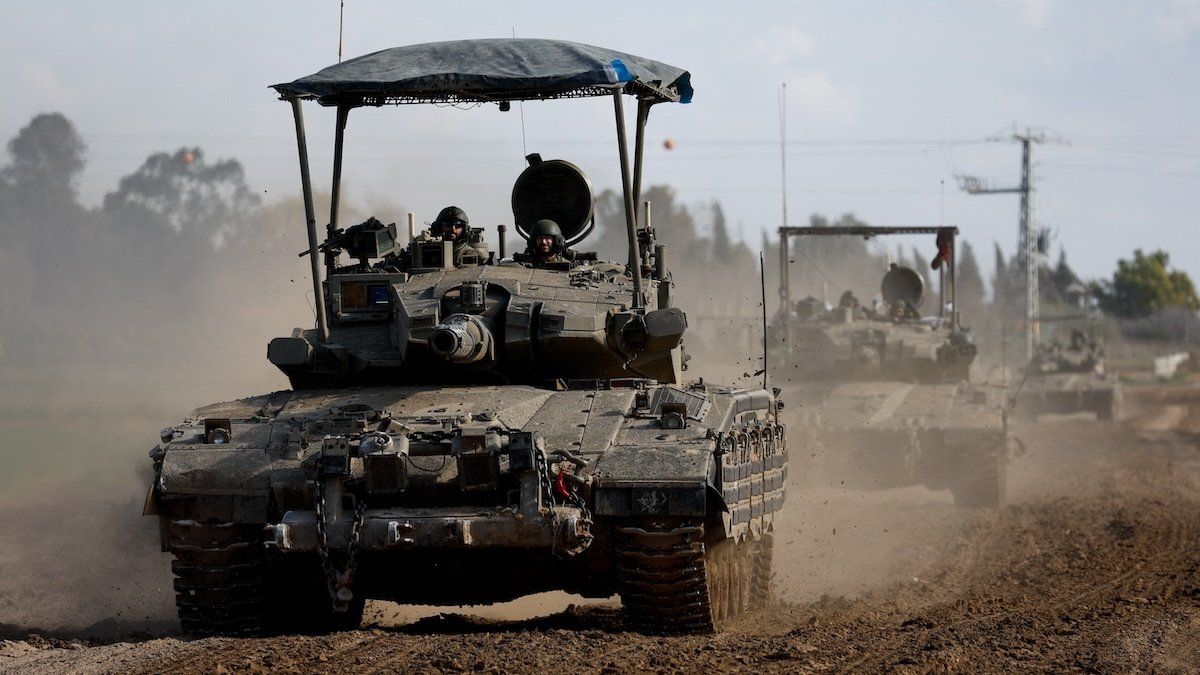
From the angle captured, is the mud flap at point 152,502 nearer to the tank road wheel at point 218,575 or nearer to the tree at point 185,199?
the tank road wheel at point 218,575

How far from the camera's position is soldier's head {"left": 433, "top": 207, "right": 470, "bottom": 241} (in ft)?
54.5

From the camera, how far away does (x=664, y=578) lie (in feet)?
41.4

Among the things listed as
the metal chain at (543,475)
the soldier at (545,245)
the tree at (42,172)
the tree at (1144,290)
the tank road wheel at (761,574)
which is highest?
the tree at (42,172)

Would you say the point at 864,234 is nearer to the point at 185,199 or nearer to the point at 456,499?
the point at 185,199

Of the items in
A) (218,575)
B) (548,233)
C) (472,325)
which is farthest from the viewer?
(548,233)

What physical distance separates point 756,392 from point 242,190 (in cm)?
1964

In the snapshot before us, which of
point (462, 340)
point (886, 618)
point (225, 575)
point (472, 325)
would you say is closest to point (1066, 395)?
point (886, 618)

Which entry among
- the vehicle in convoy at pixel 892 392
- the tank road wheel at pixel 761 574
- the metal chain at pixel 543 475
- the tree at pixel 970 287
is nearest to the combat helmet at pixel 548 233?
the tank road wheel at pixel 761 574

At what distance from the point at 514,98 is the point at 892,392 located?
12.2 metres

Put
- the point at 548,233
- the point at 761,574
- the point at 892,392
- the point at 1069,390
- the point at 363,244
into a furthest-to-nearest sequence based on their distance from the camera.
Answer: the point at 1069,390 < the point at 892,392 < the point at 761,574 < the point at 548,233 < the point at 363,244

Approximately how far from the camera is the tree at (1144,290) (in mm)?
103125

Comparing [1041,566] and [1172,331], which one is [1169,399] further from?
[1041,566]

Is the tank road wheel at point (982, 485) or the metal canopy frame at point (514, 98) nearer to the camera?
the metal canopy frame at point (514, 98)

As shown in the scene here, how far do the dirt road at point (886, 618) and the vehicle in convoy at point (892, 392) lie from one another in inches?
26.0
